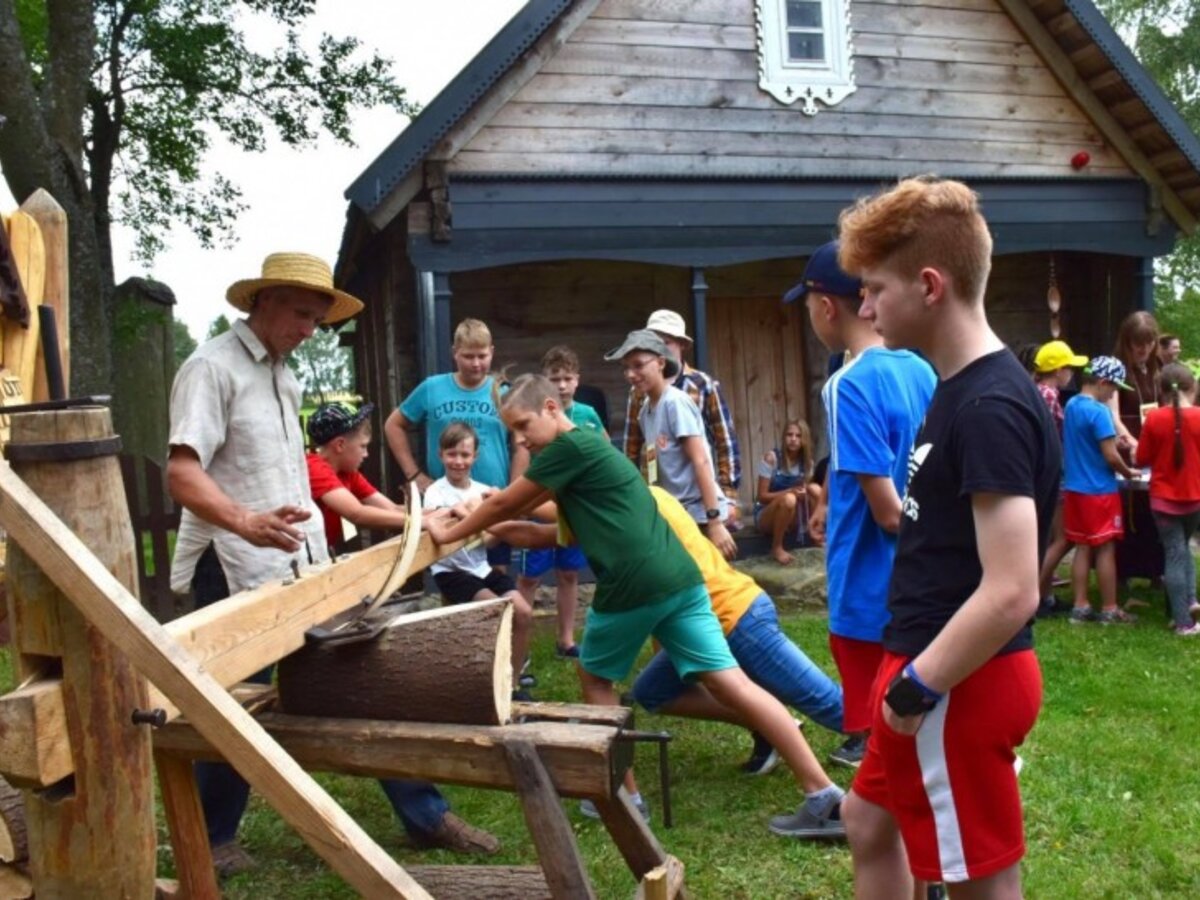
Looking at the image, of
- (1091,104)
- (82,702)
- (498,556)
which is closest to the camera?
(82,702)

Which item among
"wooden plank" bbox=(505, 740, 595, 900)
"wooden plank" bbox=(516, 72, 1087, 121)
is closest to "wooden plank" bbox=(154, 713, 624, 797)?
"wooden plank" bbox=(505, 740, 595, 900)

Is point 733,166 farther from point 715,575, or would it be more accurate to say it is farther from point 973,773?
point 973,773

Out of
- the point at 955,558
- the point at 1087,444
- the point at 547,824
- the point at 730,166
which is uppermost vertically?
the point at 730,166

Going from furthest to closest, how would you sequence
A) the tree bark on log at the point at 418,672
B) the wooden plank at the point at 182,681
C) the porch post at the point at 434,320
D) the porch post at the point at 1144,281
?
the porch post at the point at 1144,281, the porch post at the point at 434,320, the tree bark on log at the point at 418,672, the wooden plank at the point at 182,681

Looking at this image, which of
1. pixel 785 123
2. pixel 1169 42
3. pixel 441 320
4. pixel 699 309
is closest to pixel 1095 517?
pixel 699 309

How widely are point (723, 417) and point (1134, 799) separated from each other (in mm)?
2950

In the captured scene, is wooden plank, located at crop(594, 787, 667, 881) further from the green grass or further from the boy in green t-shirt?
the boy in green t-shirt

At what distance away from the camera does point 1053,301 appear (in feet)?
38.1

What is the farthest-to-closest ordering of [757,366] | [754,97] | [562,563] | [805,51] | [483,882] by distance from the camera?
[757,366] < [805,51] < [754,97] < [562,563] < [483,882]

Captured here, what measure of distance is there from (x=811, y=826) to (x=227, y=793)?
1987 millimetres

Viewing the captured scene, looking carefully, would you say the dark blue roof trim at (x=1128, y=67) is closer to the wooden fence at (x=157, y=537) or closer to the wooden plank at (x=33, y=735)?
the wooden fence at (x=157, y=537)

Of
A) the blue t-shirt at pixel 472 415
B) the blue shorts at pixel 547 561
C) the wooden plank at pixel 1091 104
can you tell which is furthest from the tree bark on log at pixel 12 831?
the wooden plank at pixel 1091 104

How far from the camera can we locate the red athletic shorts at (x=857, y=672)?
329 centimetres

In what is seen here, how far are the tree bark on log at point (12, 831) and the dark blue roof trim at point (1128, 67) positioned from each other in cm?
1013
